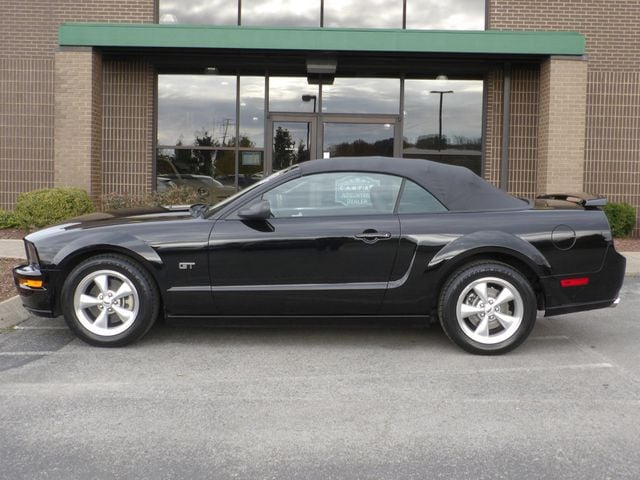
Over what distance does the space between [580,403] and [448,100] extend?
33.3 feet

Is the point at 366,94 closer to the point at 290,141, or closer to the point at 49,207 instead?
the point at 290,141

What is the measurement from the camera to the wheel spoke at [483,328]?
540cm

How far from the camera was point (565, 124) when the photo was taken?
12625 millimetres

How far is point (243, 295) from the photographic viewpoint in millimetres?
5406

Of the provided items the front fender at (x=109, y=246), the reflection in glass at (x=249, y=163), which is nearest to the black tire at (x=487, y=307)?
the front fender at (x=109, y=246)

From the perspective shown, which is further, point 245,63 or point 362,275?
point 245,63

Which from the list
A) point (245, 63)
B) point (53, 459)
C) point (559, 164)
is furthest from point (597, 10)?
point (53, 459)

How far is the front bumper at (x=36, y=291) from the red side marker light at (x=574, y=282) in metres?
4.12

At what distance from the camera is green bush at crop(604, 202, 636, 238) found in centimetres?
1268

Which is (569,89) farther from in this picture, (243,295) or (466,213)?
(243,295)

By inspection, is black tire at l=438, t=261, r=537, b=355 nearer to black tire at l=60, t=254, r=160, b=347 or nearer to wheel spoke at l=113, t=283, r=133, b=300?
black tire at l=60, t=254, r=160, b=347

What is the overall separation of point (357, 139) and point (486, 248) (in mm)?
8494

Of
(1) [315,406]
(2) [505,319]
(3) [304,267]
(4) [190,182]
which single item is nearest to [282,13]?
(4) [190,182]

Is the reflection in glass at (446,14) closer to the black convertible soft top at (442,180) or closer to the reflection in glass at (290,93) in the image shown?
the reflection in glass at (290,93)
